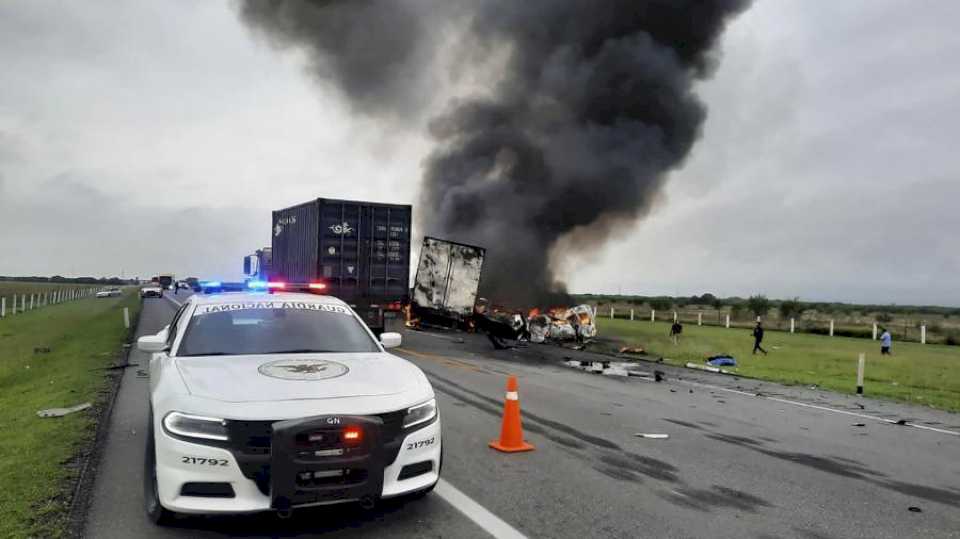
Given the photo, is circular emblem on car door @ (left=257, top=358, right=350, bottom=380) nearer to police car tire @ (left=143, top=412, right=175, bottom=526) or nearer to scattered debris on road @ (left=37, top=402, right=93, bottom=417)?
police car tire @ (left=143, top=412, right=175, bottom=526)

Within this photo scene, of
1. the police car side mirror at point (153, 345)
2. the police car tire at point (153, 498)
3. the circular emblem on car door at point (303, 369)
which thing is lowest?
the police car tire at point (153, 498)

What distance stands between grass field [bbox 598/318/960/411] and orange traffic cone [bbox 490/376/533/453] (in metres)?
8.87

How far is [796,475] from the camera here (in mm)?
6184

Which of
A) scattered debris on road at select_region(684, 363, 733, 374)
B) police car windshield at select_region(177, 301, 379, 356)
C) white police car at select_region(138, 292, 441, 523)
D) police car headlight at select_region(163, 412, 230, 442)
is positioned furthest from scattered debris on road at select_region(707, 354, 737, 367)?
police car headlight at select_region(163, 412, 230, 442)

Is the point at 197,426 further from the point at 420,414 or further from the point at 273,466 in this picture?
the point at 420,414

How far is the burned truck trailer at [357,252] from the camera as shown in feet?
59.2

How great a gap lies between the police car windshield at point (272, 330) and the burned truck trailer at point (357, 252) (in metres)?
11.3

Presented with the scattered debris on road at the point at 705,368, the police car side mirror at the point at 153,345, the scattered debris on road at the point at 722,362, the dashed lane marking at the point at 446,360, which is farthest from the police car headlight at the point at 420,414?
the scattered debris on road at the point at 722,362

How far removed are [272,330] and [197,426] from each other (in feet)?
5.70

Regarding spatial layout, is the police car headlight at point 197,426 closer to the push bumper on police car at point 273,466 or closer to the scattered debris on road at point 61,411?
the push bumper on police car at point 273,466

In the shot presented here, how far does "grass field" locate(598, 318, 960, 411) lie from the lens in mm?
14586

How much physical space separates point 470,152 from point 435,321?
14913mm

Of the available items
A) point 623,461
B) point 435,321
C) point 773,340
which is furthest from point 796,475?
point 773,340

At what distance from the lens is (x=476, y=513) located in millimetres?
4672
